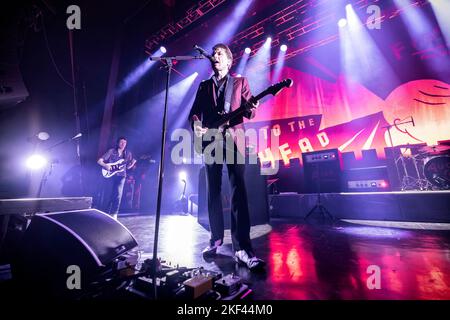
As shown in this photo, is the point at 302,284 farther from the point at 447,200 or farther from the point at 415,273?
the point at 447,200

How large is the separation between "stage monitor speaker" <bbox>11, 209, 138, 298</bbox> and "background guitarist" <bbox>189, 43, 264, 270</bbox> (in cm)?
91

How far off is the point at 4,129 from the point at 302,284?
4.39m

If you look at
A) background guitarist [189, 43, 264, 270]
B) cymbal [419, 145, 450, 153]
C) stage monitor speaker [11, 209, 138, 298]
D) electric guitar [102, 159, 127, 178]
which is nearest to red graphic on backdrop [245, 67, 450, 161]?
cymbal [419, 145, 450, 153]

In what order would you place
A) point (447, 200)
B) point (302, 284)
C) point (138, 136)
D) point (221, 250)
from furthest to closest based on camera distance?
point (138, 136), point (447, 200), point (221, 250), point (302, 284)

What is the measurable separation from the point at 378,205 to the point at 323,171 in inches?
45.4

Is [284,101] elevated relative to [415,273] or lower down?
elevated

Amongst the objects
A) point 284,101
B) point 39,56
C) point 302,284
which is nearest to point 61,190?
point 39,56

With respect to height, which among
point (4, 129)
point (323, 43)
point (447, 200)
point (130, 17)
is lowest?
point (447, 200)

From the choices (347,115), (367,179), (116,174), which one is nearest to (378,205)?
(367,179)

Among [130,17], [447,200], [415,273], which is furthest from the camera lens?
[130,17]

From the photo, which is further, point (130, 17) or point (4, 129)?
point (130, 17)

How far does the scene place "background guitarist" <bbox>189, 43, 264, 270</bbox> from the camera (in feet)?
6.01

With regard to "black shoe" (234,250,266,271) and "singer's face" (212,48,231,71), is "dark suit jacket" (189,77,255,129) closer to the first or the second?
"singer's face" (212,48,231,71)

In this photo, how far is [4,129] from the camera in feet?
10.3
